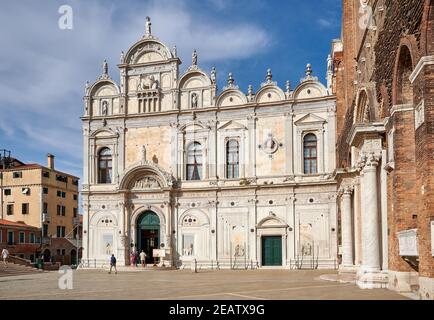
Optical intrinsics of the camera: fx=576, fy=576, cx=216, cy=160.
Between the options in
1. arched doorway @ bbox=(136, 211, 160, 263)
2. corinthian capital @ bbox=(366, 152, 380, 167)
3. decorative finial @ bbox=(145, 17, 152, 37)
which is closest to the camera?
corinthian capital @ bbox=(366, 152, 380, 167)

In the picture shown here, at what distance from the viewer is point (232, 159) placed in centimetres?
3975

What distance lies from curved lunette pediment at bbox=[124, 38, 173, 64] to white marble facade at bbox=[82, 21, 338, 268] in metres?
0.07

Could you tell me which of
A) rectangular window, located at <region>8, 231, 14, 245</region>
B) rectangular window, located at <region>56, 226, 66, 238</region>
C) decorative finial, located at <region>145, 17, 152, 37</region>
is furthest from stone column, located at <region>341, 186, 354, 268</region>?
rectangular window, located at <region>56, 226, 66, 238</region>

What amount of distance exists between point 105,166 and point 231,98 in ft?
34.7

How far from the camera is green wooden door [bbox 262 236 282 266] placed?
124ft

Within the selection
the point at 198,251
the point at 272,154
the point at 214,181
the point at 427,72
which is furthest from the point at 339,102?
the point at 427,72

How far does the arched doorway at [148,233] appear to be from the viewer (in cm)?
4072

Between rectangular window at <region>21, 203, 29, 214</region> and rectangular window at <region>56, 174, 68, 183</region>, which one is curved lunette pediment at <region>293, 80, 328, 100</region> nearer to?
rectangular window at <region>21, 203, 29, 214</region>

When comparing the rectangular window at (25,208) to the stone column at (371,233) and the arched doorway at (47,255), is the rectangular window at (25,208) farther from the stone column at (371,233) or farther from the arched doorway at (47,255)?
the stone column at (371,233)

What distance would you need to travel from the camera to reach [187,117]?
134 feet

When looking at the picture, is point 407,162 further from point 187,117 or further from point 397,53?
point 187,117

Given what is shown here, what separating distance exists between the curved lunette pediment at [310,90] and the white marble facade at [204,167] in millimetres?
67

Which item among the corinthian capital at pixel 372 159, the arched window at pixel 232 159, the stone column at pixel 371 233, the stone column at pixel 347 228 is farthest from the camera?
the arched window at pixel 232 159

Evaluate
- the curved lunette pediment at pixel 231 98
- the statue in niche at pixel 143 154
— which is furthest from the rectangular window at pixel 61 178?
the curved lunette pediment at pixel 231 98
